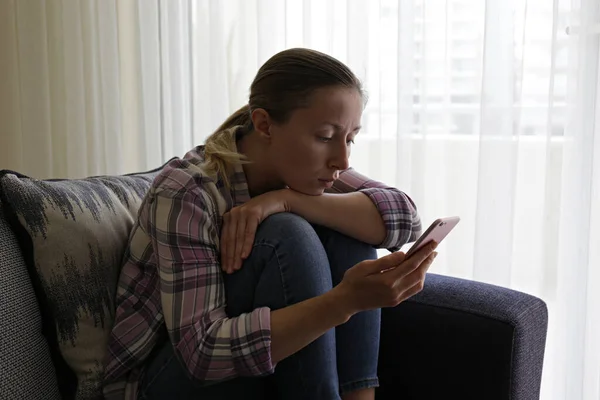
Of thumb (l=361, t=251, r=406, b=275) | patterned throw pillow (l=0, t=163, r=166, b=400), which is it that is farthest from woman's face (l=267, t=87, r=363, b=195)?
patterned throw pillow (l=0, t=163, r=166, b=400)

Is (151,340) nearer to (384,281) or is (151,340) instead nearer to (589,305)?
(384,281)

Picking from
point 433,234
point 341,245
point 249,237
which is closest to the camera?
point 433,234

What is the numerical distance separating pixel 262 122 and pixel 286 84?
0.09m

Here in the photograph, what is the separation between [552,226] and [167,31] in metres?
1.40

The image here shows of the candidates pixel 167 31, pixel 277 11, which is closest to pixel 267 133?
pixel 277 11

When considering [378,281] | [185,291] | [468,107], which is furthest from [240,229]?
[468,107]

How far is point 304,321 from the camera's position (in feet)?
Answer: 3.38

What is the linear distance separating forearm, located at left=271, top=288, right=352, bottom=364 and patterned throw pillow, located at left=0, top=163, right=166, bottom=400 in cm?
34

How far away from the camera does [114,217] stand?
126 centimetres

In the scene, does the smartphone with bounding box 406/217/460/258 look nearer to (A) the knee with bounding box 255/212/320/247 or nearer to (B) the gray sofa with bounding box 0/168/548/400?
A: (A) the knee with bounding box 255/212/320/247

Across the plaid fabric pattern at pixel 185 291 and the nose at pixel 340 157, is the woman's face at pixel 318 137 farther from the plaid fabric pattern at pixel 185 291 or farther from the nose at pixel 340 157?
the plaid fabric pattern at pixel 185 291

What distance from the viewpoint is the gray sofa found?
1074 millimetres

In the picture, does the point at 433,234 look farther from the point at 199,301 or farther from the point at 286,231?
the point at 199,301

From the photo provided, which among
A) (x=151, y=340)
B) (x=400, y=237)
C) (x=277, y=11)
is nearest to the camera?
(x=151, y=340)
